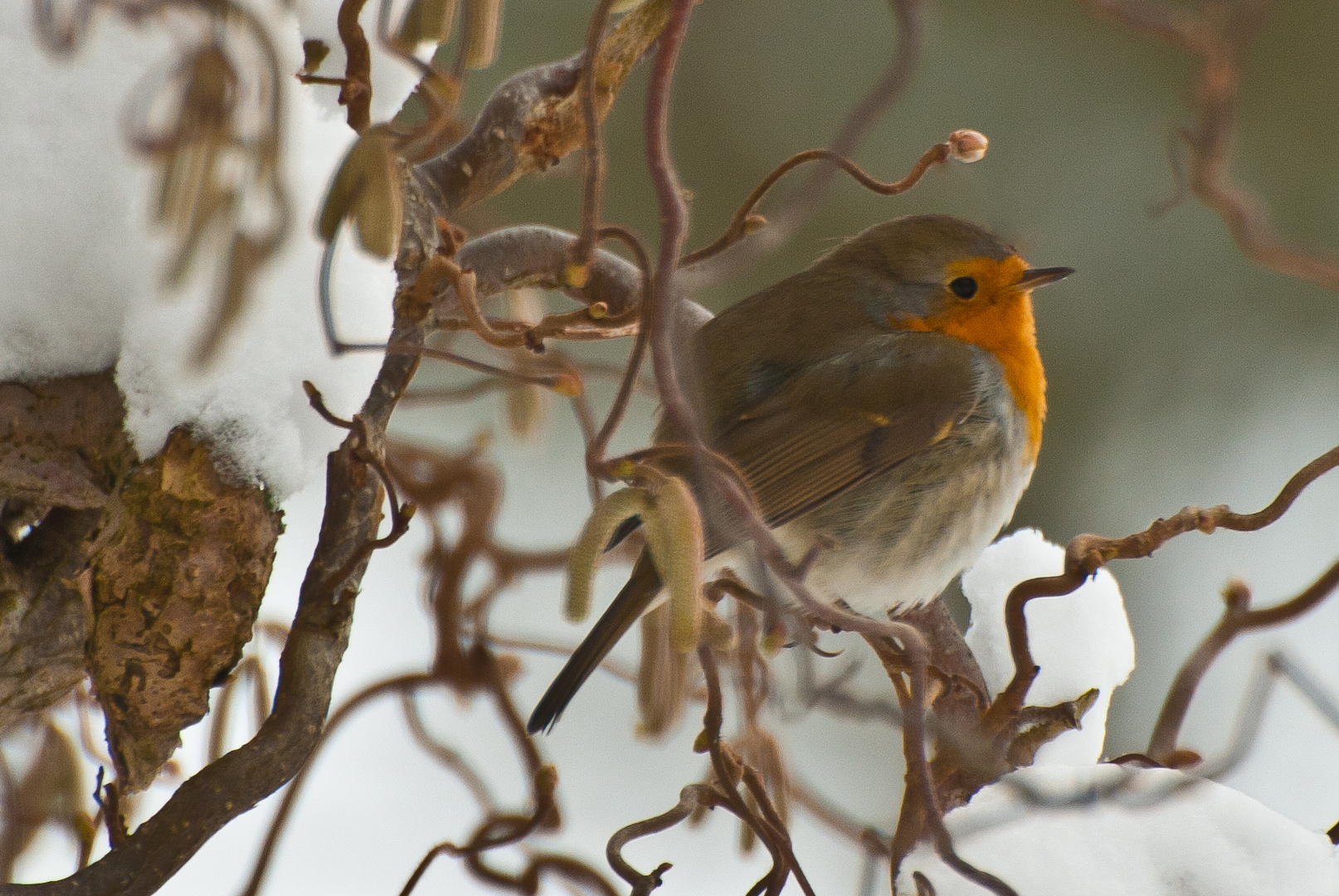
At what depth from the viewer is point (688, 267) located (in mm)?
1080

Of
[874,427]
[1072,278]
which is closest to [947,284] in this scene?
[874,427]

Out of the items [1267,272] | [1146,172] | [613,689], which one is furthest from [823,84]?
[613,689]

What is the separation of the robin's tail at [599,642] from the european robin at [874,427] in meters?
0.33

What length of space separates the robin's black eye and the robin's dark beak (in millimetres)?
71

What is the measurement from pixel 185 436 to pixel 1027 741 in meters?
0.71

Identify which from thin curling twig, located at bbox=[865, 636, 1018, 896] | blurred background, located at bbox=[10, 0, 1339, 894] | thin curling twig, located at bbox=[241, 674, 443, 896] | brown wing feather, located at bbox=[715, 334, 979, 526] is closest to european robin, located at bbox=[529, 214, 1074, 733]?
brown wing feather, located at bbox=[715, 334, 979, 526]

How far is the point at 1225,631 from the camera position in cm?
98

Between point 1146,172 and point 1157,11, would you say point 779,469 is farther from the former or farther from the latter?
point 1146,172

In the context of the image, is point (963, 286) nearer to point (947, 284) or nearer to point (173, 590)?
point (947, 284)

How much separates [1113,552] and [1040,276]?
42.1 inches

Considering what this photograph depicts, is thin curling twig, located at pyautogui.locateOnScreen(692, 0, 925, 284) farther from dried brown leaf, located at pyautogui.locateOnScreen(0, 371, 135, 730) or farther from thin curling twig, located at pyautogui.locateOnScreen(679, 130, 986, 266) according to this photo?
dried brown leaf, located at pyautogui.locateOnScreen(0, 371, 135, 730)

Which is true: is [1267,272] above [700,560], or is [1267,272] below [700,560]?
above

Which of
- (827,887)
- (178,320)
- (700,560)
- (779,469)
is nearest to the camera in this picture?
(700,560)

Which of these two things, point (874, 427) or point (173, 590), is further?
point (874, 427)
